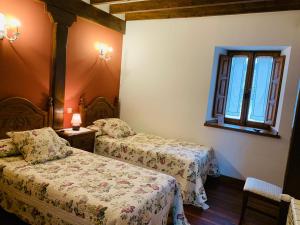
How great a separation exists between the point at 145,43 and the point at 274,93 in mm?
2285

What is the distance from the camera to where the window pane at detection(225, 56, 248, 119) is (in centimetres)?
379

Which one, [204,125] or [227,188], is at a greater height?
[204,125]

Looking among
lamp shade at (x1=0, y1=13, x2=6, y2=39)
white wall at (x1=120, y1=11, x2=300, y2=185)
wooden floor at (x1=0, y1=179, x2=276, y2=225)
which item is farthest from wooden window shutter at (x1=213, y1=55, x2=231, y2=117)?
lamp shade at (x1=0, y1=13, x2=6, y2=39)

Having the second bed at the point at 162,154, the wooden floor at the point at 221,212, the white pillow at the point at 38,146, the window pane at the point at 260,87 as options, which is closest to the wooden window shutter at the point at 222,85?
the window pane at the point at 260,87

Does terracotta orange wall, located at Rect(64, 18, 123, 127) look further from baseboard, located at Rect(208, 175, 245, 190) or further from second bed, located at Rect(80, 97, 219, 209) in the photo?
baseboard, located at Rect(208, 175, 245, 190)

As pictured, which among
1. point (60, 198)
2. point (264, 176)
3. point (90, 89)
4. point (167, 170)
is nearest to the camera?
point (60, 198)

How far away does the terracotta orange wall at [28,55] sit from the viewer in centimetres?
263

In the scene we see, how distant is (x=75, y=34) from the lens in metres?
3.39

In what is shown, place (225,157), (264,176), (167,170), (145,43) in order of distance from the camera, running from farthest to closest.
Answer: (145,43), (225,157), (264,176), (167,170)

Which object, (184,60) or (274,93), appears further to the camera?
(184,60)

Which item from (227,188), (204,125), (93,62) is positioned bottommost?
(227,188)

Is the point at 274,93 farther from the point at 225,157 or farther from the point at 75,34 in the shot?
the point at 75,34

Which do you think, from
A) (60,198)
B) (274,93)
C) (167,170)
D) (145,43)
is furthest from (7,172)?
(274,93)

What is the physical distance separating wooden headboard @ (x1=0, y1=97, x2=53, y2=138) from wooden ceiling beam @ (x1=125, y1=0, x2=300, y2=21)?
221 centimetres
